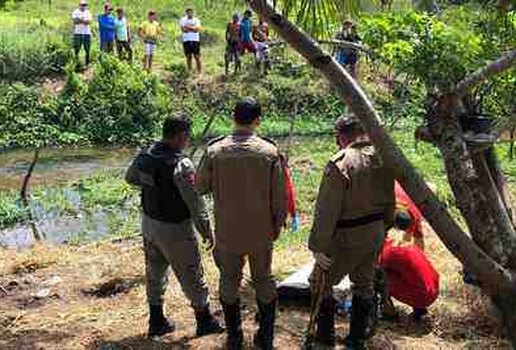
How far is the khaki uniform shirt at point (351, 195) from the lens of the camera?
623 cm

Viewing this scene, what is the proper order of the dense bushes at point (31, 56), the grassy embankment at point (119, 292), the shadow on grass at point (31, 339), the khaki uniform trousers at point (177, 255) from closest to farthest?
the khaki uniform trousers at point (177, 255) < the grassy embankment at point (119, 292) < the shadow on grass at point (31, 339) < the dense bushes at point (31, 56)

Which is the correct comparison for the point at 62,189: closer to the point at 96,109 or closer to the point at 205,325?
the point at 96,109

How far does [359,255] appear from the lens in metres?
6.43

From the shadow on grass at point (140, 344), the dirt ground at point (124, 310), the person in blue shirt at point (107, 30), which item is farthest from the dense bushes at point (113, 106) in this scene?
the shadow on grass at point (140, 344)

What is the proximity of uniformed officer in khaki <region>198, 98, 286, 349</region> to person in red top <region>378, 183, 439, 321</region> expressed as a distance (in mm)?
1162

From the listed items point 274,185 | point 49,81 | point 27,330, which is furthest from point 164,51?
point 274,185

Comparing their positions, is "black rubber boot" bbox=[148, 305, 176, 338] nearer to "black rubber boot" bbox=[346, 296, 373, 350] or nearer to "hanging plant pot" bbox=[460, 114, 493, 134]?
"black rubber boot" bbox=[346, 296, 373, 350]

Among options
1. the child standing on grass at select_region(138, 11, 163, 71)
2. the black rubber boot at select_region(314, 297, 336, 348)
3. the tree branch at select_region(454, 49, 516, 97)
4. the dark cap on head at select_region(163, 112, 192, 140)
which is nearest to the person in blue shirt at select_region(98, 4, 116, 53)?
the child standing on grass at select_region(138, 11, 163, 71)

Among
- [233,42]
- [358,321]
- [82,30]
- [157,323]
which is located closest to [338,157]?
[358,321]

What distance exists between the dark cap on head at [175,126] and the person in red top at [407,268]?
174 centimetres

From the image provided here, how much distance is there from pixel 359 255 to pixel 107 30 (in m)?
17.7

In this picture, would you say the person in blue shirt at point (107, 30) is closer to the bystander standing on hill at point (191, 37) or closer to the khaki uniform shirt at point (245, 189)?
the bystander standing on hill at point (191, 37)

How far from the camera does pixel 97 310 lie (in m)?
8.53

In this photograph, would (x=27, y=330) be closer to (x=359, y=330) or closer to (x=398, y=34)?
(x=359, y=330)
